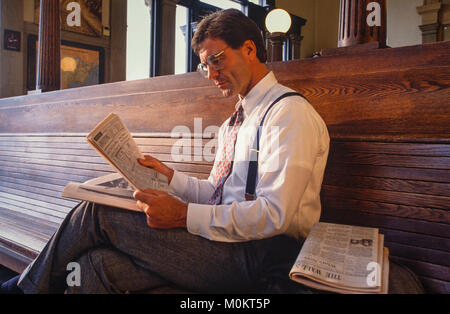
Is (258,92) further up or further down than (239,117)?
further up

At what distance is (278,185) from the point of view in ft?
4.14

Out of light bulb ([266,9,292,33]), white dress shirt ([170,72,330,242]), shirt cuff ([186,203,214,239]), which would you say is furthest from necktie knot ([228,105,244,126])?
light bulb ([266,9,292,33])

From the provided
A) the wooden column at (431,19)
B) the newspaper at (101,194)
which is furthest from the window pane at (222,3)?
the newspaper at (101,194)

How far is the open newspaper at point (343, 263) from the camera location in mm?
1021

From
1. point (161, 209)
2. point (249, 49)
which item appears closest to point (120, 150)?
point (161, 209)

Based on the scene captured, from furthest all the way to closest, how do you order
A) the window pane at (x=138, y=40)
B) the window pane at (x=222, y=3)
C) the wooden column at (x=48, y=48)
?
the window pane at (x=222, y=3)
the window pane at (x=138, y=40)
the wooden column at (x=48, y=48)

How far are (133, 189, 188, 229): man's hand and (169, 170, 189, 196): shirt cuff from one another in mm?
443

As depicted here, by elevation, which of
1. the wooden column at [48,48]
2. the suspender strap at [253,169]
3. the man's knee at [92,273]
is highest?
the wooden column at [48,48]

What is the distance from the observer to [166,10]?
8023 millimetres

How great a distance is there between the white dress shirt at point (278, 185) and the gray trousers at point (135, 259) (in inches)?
2.5

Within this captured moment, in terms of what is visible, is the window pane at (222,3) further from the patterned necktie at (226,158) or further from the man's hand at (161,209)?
the man's hand at (161,209)

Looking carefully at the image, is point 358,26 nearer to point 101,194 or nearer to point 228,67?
point 228,67

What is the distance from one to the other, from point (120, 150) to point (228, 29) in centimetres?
69

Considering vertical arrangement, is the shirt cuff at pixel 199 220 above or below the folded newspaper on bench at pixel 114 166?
below
